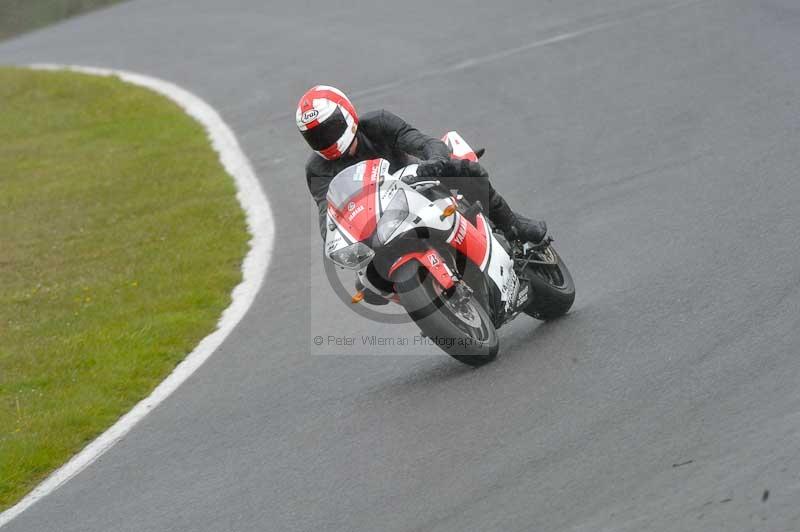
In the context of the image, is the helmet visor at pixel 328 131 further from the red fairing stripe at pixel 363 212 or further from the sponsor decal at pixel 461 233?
the sponsor decal at pixel 461 233

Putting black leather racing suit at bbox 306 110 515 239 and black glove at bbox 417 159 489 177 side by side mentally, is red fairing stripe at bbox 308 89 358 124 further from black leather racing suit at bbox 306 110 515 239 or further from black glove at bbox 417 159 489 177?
black glove at bbox 417 159 489 177

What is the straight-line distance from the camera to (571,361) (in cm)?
676

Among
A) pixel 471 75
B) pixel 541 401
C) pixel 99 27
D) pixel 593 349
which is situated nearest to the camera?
pixel 541 401

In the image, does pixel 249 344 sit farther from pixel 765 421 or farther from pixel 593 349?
pixel 765 421

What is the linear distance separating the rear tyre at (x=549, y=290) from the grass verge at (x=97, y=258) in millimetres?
2669

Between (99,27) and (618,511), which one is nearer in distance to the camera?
(618,511)

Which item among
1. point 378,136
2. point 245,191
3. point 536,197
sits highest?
point 378,136

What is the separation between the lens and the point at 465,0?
1986cm

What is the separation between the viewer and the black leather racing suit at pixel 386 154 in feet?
24.0

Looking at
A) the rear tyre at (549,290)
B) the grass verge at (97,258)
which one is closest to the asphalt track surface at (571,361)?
the rear tyre at (549,290)

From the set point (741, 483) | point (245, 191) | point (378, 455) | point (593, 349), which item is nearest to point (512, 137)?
point (245, 191)

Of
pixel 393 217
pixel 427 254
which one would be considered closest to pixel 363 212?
pixel 393 217

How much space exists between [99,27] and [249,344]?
1738cm

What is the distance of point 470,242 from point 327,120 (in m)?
1.10
